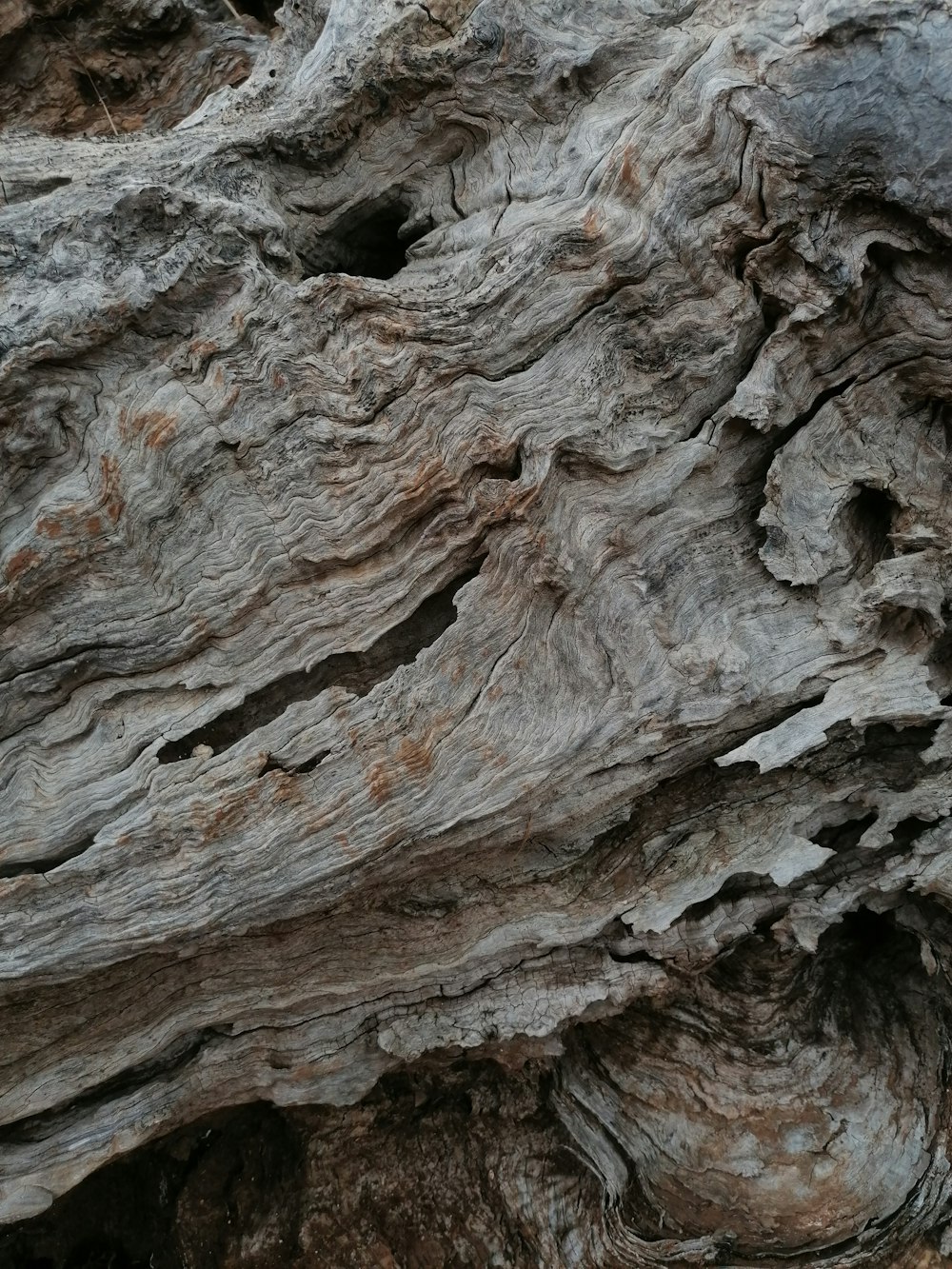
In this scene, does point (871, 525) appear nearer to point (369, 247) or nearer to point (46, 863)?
point (369, 247)

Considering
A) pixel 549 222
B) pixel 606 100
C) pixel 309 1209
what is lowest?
pixel 309 1209

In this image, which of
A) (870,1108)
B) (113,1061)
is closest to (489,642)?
(113,1061)

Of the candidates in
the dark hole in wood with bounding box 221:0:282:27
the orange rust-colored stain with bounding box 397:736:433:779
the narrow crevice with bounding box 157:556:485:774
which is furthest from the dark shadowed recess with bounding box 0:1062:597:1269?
the dark hole in wood with bounding box 221:0:282:27

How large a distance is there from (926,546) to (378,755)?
9.03 ft

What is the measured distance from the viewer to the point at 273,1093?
490cm

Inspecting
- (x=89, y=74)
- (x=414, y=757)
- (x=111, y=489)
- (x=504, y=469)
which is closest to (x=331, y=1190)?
(x=414, y=757)

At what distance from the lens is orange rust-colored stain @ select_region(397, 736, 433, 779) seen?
167 inches

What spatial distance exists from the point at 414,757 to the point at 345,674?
552mm

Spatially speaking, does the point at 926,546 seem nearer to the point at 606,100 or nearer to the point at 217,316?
the point at 606,100

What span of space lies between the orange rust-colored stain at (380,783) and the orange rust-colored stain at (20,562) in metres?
1.79

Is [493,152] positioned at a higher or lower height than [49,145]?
lower

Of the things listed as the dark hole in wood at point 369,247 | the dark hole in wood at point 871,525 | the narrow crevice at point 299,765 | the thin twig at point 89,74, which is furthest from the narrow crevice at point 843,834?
the thin twig at point 89,74

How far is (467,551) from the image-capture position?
14.4 ft

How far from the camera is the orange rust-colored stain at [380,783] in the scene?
13.8 ft
